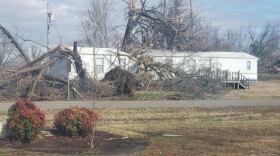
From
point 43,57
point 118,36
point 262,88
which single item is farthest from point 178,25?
point 43,57

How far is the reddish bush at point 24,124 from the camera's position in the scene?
1339 centimetres

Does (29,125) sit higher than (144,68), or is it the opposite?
(144,68)

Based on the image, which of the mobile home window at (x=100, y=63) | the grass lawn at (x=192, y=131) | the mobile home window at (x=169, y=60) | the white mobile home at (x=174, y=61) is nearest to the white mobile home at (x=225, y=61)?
the white mobile home at (x=174, y=61)

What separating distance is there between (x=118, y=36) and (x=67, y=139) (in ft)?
118

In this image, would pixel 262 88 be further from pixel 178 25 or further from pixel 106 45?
pixel 106 45

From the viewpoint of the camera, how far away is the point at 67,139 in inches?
555

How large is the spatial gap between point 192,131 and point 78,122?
367 cm

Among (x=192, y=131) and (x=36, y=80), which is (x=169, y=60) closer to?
(x=36, y=80)

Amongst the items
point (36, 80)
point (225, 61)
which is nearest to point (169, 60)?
point (36, 80)

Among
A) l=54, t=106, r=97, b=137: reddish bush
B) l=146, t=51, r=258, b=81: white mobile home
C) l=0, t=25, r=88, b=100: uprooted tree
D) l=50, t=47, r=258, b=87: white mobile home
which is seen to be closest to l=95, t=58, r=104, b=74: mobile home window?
l=50, t=47, r=258, b=87: white mobile home

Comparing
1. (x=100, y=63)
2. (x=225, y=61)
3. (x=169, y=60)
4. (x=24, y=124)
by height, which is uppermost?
(x=225, y=61)

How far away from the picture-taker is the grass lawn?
39.1 feet

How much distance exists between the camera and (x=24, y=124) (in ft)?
44.3

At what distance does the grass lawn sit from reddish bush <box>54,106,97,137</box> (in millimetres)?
1003
